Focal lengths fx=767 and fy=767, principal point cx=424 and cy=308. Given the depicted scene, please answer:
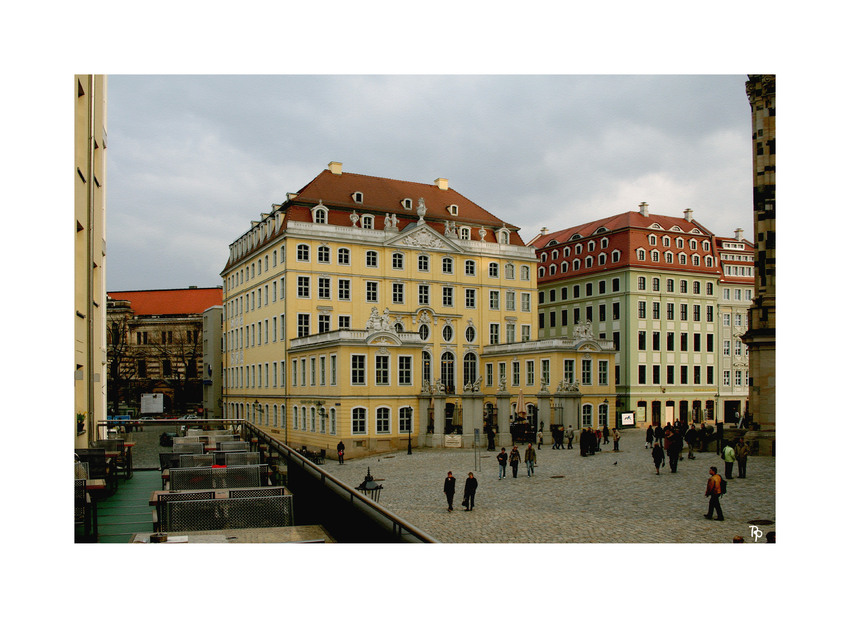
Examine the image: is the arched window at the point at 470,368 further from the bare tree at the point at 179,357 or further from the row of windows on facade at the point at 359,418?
the bare tree at the point at 179,357

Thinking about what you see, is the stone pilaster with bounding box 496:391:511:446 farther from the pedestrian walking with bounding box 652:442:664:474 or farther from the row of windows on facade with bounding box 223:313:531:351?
the pedestrian walking with bounding box 652:442:664:474

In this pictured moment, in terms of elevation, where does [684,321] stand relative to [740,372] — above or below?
above

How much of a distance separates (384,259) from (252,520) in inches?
1693

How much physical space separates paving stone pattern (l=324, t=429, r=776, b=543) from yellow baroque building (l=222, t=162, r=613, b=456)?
29.9 feet

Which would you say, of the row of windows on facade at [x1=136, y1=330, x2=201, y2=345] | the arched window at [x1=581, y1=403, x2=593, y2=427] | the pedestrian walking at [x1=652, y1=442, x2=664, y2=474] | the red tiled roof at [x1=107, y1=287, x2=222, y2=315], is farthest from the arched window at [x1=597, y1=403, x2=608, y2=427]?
the red tiled roof at [x1=107, y1=287, x2=222, y2=315]

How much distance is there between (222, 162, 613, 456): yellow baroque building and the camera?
145 ft

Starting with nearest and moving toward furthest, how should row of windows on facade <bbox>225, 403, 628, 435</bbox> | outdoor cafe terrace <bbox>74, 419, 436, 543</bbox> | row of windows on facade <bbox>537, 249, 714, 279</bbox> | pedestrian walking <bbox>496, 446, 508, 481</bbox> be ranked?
outdoor cafe terrace <bbox>74, 419, 436, 543</bbox>, pedestrian walking <bbox>496, 446, 508, 481</bbox>, row of windows on facade <bbox>225, 403, 628, 435</bbox>, row of windows on facade <bbox>537, 249, 714, 279</bbox>

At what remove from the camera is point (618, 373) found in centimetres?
6272

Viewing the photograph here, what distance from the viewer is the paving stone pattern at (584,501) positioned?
17.6 m

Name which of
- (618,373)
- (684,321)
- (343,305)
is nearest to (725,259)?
(684,321)

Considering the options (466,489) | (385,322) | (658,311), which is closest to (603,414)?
(385,322)

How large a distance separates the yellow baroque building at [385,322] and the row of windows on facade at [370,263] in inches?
3.7

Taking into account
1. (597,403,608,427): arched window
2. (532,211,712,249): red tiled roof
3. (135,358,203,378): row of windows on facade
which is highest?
(532,211,712,249): red tiled roof

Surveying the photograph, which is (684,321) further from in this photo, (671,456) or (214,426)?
(214,426)
